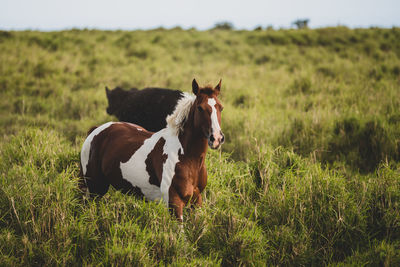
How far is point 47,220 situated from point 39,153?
63.6 inches

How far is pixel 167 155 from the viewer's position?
8.03ft

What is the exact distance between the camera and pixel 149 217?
8.04 ft

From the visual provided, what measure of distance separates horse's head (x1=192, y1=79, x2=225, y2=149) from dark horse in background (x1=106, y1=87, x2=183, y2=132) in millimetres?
1850

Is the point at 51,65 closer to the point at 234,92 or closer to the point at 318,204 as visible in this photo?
the point at 234,92

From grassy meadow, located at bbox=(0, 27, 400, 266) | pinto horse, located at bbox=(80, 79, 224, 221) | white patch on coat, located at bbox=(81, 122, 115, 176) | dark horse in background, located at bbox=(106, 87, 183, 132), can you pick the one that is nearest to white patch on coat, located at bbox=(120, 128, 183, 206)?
pinto horse, located at bbox=(80, 79, 224, 221)

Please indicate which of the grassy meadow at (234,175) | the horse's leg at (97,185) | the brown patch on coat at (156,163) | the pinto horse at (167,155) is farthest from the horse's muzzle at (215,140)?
the horse's leg at (97,185)

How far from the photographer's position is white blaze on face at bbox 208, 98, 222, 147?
214 centimetres

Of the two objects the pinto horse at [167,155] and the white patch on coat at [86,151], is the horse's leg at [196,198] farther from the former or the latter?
the white patch on coat at [86,151]

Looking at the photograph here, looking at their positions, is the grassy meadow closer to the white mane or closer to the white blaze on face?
the white mane

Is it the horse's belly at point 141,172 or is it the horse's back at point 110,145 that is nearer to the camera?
the horse's belly at point 141,172

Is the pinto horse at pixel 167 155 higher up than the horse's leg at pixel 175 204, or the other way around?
the pinto horse at pixel 167 155

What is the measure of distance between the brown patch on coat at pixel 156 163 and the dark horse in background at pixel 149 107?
5.65 ft

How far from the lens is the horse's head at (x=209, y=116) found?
2154 millimetres

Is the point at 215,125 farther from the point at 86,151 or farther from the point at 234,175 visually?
the point at 86,151
